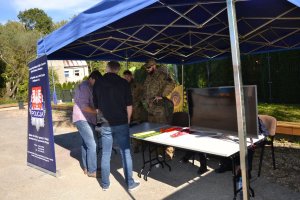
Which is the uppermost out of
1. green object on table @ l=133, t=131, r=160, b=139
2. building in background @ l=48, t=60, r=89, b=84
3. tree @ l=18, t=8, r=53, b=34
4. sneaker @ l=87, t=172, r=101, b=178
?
tree @ l=18, t=8, r=53, b=34

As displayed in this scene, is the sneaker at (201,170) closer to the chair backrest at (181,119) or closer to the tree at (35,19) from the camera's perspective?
the chair backrest at (181,119)

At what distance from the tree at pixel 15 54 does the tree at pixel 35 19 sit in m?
43.0

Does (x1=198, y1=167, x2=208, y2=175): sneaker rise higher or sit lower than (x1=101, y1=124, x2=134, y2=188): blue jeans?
lower

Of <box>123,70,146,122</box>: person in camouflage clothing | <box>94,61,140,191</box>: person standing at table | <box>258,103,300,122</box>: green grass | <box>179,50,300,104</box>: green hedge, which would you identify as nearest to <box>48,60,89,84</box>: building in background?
<box>179,50,300,104</box>: green hedge

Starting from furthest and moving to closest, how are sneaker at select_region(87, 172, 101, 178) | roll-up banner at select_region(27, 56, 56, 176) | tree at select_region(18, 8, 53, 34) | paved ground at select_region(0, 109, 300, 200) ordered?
tree at select_region(18, 8, 53, 34) → roll-up banner at select_region(27, 56, 56, 176) → sneaker at select_region(87, 172, 101, 178) → paved ground at select_region(0, 109, 300, 200)

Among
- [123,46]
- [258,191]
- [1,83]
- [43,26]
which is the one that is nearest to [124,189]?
[258,191]

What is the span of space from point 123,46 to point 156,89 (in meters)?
1.38

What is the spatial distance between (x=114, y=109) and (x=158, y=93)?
1.60m

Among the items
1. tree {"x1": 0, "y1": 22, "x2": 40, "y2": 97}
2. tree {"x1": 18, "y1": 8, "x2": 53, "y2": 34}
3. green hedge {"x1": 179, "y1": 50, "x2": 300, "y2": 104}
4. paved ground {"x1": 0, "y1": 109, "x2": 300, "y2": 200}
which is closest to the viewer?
paved ground {"x1": 0, "y1": 109, "x2": 300, "y2": 200}

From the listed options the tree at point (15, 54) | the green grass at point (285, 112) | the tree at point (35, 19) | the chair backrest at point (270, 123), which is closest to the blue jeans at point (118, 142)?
the chair backrest at point (270, 123)

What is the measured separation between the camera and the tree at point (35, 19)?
244 ft

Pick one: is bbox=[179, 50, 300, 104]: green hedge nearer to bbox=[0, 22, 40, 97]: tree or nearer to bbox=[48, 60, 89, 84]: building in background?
bbox=[0, 22, 40, 97]: tree

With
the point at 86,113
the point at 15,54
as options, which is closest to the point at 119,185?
the point at 86,113

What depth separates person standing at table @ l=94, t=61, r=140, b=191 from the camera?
14.4 ft
